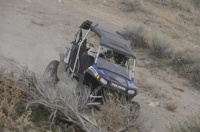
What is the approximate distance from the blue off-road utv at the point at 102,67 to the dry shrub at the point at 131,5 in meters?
12.7

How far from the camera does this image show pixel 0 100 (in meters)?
8.54

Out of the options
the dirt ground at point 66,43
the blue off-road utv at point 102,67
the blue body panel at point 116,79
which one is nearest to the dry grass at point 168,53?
the dirt ground at point 66,43

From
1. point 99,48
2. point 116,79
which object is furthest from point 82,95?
point 99,48

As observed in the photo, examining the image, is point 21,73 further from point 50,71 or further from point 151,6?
point 151,6

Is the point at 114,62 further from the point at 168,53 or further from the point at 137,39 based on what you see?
the point at 137,39

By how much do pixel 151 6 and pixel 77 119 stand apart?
19352 mm

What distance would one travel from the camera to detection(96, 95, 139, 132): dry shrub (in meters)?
8.95

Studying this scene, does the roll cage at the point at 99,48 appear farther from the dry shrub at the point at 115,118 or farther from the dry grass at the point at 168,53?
the dry grass at the point at 168,53

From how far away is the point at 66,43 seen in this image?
57.2 feet

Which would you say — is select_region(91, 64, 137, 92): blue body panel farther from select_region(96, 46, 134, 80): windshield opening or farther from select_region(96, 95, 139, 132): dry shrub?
select_region(96, 95, 139, 132): dry shrub

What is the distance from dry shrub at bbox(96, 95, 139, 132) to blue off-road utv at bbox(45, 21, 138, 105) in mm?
739

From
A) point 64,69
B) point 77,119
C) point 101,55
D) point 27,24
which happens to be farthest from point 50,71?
point 27,24

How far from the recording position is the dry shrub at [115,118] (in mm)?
8945

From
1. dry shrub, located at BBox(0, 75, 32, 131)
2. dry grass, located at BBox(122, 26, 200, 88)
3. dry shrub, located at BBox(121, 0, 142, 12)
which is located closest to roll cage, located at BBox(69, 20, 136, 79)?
dry shrub, located at BBox(0, 75, 32, 131)
